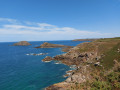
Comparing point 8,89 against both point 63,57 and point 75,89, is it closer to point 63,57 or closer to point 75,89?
point 75,89

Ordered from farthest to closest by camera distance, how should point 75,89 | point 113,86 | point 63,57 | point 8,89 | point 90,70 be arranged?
1. point 63,57
2. point 90,70
3. point 8,89
4. point 75,89
5. point 113,86

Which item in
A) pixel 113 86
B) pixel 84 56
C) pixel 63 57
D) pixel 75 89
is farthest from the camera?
pixel 63 57

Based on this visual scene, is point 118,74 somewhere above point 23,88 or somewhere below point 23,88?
above

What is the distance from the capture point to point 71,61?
53500mm

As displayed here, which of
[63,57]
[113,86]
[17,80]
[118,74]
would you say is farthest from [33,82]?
[63,57]

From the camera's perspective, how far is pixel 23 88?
87.9 feet

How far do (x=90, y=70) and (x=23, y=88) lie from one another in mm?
24124

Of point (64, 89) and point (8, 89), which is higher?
point (64, 89)

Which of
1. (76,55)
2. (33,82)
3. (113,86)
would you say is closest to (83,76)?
(113,86)

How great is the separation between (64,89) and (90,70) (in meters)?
13.0

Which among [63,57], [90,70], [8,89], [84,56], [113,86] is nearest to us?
[113,86]

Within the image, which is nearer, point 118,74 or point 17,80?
point 118,74

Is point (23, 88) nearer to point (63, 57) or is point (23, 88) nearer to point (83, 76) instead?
point (83, 76)

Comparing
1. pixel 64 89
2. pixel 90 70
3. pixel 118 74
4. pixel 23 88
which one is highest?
pixel 118 74
